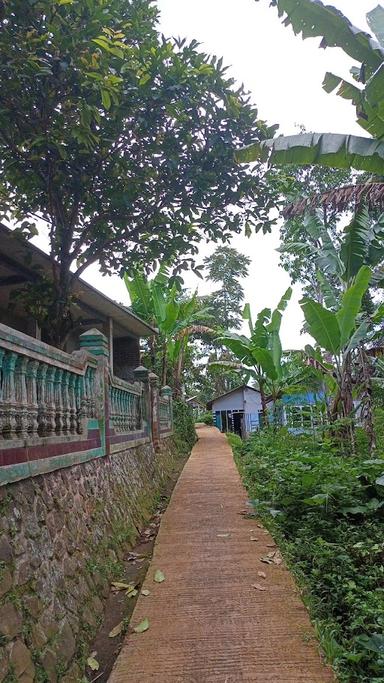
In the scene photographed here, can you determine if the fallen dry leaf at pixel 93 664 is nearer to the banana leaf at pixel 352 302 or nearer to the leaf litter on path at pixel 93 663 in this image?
the leaf litter on path at pixel 93 663

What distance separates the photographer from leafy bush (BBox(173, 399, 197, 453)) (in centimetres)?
1532

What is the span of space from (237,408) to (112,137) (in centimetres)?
2380

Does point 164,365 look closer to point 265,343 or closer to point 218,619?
point 265,343

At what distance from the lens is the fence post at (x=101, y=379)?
518 cm

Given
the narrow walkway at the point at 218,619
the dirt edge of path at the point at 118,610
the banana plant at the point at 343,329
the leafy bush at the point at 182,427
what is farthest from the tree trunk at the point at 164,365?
the narrow walkway at the point at 218,619

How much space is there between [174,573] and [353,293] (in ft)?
16.4

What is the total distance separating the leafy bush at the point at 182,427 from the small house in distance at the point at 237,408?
8059 millimetres

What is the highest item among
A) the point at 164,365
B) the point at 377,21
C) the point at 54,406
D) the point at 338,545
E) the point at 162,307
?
the point at 377,21

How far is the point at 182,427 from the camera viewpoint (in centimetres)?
1638

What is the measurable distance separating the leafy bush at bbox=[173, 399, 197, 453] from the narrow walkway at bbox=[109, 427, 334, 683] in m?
9.94

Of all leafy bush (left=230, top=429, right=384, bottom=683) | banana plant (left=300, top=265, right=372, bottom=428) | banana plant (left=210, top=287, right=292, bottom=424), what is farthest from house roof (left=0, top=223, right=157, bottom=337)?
leafy bush (left=230, top=429, right=384, bottom=683)

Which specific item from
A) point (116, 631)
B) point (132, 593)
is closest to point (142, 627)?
point (116, 631)

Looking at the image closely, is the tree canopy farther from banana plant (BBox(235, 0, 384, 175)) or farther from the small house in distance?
banana plant (BBox(235, 0, 384, 175))

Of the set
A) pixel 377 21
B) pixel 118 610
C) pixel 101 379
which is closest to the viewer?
pixel 118 610
